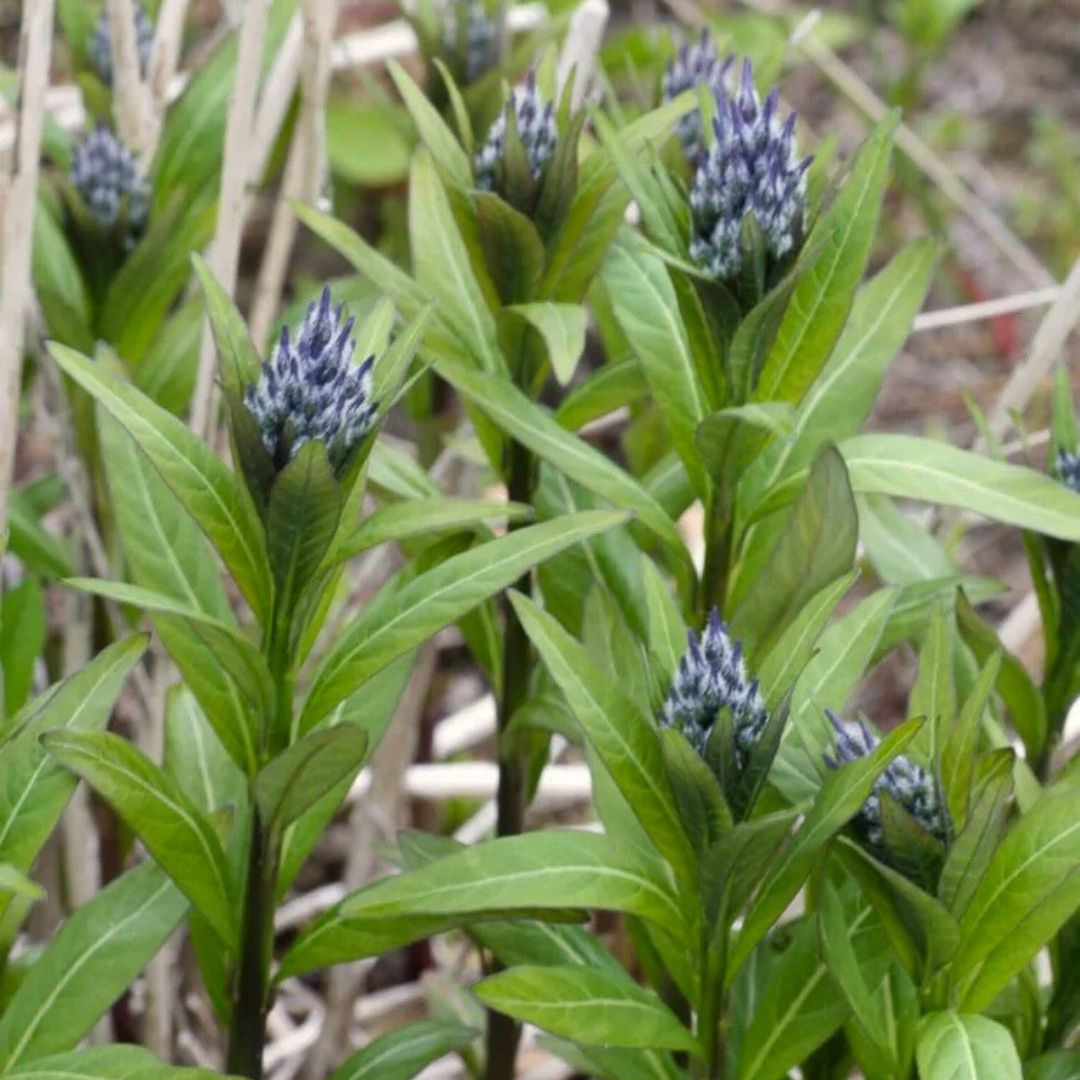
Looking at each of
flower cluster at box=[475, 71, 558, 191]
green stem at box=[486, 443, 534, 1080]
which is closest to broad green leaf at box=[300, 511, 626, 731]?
green stem at box=[486, 443, 534, 1080]

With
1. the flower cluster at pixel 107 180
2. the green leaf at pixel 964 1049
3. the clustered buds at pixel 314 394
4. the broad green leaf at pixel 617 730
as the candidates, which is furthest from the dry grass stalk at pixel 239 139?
the green leaf at pixel 964 1049

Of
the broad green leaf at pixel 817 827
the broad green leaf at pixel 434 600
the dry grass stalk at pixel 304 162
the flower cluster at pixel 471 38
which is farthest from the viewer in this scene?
the flower cluster at pixel 471 38

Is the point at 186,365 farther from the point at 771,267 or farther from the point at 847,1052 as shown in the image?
the point at 847,1052

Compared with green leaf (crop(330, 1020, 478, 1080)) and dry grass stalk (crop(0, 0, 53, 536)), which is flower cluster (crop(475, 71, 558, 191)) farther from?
green leaf (crop(330, 1020, 478, 1080))

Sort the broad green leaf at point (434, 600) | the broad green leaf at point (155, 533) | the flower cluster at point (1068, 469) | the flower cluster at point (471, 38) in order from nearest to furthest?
the broad green leaf at point (434, 600)
the broad green leaf at point (155, 533)
the flower cluster at point (1068, 469)
the flower cluster at point (471, 38)

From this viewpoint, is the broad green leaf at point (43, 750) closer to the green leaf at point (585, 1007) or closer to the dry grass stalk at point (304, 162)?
the green leaf at point (585, 1007)

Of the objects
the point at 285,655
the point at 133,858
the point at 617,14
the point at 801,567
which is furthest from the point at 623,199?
the point at 617,14

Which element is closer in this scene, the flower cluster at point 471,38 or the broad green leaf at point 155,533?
the broad green leaf at point 155,533
